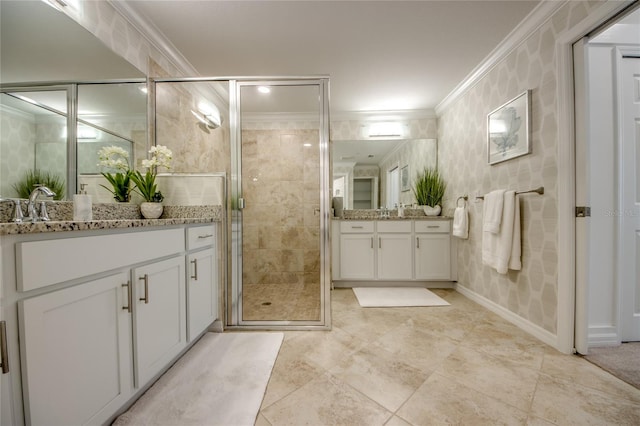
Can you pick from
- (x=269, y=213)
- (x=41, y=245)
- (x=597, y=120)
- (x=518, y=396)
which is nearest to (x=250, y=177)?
(x=269, y=213)

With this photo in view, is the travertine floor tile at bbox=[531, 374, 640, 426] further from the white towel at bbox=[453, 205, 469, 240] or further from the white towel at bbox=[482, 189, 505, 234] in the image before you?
the white towel at bbox=[453, 205, 469, 240]

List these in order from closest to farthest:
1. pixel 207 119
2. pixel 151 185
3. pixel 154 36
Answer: pixel 151 185 → pixel 154 36 → pixel 207 119

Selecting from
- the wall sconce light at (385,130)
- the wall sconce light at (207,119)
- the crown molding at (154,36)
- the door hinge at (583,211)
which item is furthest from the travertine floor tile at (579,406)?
the crown molding at (154,36)

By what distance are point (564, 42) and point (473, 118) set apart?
1.06 meters

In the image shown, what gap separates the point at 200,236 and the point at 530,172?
8.16 ft

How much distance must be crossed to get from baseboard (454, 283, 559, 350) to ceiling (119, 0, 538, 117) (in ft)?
7.51

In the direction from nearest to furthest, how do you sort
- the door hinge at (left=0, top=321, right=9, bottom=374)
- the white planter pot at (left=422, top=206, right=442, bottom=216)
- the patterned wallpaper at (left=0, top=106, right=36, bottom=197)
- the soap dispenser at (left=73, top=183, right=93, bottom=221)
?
1. the door hinge at (left=0, top=321, right=9, bottom=374)
2. the patterned wallpaper at (left=0, top=106, right=36, bottom=197)
3. the soap dispenser at (left=73, top=183, right=93, bottom=221)
4. the white planter pot at (left=422, top=206, right=442, bottom=216)

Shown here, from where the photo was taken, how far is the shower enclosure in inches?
79.9

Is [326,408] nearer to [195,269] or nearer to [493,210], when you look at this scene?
[195,269]

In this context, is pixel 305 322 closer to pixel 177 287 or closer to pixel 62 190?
pixel 177 287

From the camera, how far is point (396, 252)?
3.10 m

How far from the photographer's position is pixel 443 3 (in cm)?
169

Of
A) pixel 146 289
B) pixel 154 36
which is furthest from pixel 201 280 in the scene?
pixel 154 36

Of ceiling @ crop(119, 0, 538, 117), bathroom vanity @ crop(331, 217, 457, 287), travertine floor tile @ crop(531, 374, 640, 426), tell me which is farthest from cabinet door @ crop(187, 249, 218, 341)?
travertine floor tile @ crop(531, 374, 640, 426)
